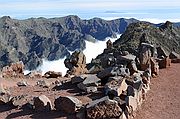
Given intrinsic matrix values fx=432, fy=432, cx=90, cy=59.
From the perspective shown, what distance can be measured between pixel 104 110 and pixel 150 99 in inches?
184

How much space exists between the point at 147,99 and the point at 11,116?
813 cm

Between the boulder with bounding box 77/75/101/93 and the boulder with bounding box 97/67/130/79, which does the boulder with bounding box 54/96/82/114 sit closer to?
the boulder with bounding box 77/75/101/93

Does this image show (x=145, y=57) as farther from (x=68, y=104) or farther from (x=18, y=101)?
(x=18, y=101)

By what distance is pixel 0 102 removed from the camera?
26.4m

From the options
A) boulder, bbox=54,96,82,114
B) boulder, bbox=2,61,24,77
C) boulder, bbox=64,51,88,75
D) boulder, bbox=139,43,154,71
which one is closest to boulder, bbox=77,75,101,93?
boulder, bbox=54,96,82,114

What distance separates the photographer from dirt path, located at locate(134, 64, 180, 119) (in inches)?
936

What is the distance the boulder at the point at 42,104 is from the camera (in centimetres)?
2433

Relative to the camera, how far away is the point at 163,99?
2636 cm

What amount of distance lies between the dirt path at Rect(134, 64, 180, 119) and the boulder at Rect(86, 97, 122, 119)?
4.70 feet

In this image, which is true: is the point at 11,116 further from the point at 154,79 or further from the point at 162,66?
the point at 162,66

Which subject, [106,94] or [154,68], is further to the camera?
[154,68]

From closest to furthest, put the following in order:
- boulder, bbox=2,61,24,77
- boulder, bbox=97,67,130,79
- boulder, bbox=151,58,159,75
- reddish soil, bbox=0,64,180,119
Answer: reddish soil, bbox=0,64,180,119 < boulder, bbox=97,67,130,79 < boulder, bbox=151,58,159,75 < boulder, bbox=2,61,24,77

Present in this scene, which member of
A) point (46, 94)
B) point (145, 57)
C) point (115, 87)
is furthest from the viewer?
point (145, 57)

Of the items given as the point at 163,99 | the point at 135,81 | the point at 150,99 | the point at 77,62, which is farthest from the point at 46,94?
the point at 77,62
